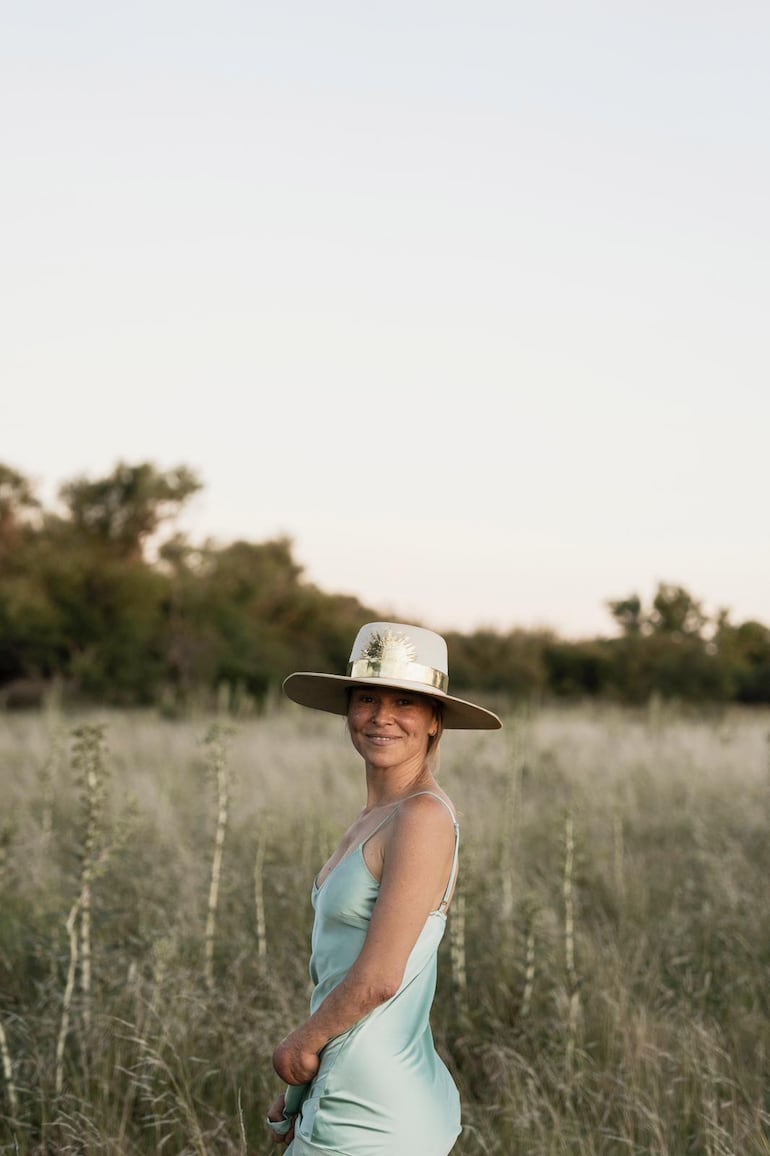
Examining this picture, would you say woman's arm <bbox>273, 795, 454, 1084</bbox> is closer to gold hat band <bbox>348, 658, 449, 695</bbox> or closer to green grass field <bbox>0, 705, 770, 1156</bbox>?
gold hat band <bbox>348, 658, 449, 695</bbox>

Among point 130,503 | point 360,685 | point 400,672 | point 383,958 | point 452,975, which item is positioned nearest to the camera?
point 383,958

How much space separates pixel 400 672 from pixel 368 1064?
0.72 metres

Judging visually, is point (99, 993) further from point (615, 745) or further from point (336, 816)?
point (615, 745)

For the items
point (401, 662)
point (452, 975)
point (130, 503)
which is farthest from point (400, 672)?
point (130, 503)

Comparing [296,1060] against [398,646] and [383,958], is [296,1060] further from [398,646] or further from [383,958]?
[398,646]

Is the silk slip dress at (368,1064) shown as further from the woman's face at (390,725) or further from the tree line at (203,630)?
the tree line at (203,630)

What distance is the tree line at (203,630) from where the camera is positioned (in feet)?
65.6

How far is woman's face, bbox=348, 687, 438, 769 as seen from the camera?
2234 millimetres

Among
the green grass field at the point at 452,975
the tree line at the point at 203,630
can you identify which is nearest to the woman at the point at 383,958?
the green grass field at the point at 452,975

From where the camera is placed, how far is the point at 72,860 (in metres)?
6.19

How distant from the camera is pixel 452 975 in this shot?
4516 millimetres

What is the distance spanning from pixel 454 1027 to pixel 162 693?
1567 centimetres

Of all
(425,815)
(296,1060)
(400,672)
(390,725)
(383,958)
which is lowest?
(296,1060)

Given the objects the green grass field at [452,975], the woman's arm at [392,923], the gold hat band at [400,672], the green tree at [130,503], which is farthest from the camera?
the green tree at [130,503]
